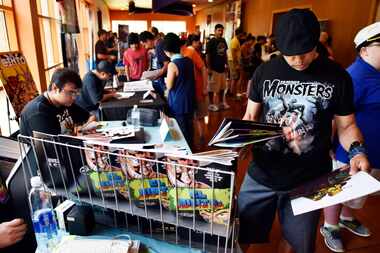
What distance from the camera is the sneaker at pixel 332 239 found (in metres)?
1.78

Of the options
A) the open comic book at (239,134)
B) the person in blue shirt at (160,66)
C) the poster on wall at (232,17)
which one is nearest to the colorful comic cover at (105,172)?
the open comic book at (239,134)

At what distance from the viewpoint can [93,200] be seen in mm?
826

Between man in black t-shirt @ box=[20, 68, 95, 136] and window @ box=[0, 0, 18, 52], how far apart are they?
1.56 m

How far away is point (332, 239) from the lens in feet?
5.97

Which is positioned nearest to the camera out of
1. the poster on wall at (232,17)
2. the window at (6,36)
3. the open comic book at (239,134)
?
the open comic book at (239,134)

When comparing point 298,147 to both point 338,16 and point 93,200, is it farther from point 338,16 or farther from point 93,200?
point 338,16

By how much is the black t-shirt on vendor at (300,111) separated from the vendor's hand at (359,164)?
154 millimetres

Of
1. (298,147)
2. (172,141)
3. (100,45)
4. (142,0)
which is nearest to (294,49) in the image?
(298,147)

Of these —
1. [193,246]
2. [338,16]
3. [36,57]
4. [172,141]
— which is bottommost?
[193,246]

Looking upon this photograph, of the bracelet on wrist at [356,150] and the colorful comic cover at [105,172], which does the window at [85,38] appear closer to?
the colorful comic cover at [105,172]

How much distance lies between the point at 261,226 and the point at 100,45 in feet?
17.2

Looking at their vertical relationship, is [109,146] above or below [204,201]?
above

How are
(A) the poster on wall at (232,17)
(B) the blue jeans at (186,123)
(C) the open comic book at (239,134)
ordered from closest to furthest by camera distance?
(C) the open comic book at (239,134) → (B) the blue jeans at (186,123) → (A) the poster on wall at (232,17)

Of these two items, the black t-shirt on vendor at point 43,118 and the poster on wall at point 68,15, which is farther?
the poster on wall at point 68,15
